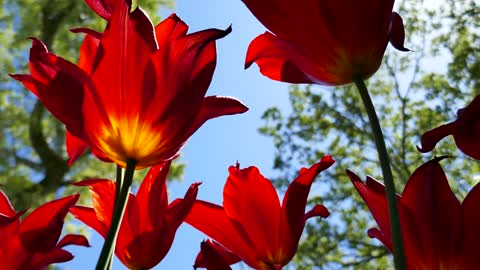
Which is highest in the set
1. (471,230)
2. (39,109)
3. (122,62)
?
(39,109)

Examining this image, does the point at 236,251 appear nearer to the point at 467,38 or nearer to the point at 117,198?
the point at 117,198

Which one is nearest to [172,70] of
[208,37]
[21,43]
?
[208,37]

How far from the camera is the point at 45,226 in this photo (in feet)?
0.96

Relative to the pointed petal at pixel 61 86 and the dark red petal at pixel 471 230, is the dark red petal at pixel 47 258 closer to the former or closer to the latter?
the pointed petal at pixel 61 86

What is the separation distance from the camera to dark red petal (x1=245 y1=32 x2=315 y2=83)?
1.13ft

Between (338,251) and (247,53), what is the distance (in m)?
8.66

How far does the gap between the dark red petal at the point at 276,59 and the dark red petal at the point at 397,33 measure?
0.05 m

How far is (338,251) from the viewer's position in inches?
342

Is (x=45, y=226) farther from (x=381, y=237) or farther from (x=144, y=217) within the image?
(x=381, y=237)

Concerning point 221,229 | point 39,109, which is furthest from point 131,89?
point 39,109

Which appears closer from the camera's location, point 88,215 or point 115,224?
point 115,224

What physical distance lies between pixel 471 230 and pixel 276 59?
16cm

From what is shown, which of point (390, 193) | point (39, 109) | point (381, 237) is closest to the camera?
point (390, 193)

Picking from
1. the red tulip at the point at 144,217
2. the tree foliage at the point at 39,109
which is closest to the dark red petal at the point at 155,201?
the red tulip at the point at 144,217
